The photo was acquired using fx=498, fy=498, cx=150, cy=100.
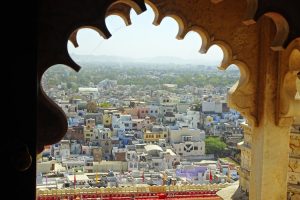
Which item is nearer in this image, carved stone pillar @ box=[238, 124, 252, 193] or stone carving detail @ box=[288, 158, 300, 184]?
stone carving detail @ box=[288, 158, 300, 184]

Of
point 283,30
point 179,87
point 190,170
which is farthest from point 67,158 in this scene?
point 283,30

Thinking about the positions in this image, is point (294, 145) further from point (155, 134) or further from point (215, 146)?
point (155, 134)

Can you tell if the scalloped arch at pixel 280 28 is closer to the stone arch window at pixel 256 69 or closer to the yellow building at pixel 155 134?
the stone arch window at pixel 256 69

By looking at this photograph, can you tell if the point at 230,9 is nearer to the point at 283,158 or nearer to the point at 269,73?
the point at 269,73

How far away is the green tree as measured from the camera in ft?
117

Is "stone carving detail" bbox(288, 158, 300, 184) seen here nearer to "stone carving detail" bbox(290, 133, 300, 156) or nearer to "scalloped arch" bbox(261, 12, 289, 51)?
"stone carving detail" bbox(290, 133, 300, 156)

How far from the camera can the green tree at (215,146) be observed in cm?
3551

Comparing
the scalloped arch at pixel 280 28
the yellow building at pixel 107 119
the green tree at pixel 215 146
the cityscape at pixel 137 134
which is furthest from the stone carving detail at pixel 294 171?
the yellow building at pixel 107 119

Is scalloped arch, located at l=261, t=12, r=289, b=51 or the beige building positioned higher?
scalloped arch, located at l=261, t=12, r=289, b=51

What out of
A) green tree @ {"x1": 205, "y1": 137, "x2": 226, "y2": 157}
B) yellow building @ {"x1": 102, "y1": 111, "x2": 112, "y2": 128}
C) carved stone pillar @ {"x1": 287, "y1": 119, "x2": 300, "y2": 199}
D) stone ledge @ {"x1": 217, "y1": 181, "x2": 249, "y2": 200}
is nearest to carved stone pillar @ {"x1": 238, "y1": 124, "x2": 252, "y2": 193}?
stone ledge @ {"x1": 217, "y1": 181, "x2": 249, "y2": 200}

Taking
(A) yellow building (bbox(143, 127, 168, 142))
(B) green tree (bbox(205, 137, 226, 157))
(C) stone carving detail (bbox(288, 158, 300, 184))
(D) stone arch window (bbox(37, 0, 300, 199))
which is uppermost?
(D) stone arch window (bbox(37, 0, 300, 199))

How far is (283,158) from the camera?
149 inches

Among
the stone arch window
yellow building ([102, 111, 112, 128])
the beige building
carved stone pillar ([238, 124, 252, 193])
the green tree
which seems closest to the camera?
the stone arch window

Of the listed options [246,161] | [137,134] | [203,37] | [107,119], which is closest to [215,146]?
[137,134]
